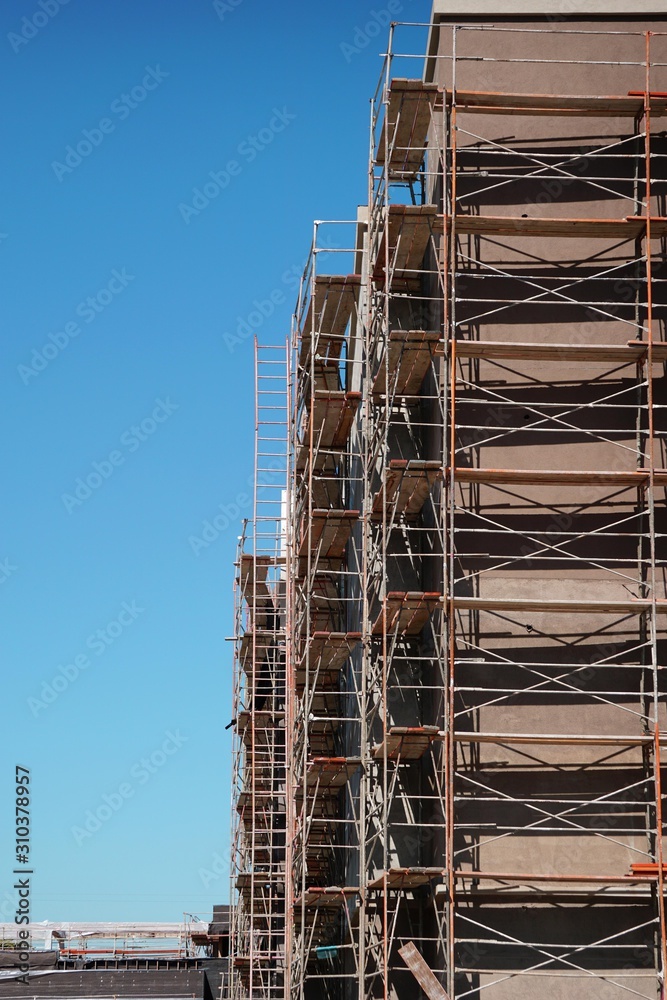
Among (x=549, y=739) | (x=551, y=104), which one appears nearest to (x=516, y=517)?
(x=549, y=739)

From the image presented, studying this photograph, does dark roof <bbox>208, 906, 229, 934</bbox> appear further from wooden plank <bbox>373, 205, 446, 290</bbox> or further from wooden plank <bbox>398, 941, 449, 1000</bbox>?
wooden plank <bbox>373, 205, 446, 290</bbox>

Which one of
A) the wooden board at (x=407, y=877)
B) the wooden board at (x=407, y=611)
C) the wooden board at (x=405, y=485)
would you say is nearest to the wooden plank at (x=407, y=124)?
the wooden board at (x=405, y=485)

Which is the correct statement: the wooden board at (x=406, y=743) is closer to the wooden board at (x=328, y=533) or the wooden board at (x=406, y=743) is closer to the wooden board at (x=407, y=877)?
the wooden board at (x=407, y=877)

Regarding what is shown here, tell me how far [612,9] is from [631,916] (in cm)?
1643

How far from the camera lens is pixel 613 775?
926 inches

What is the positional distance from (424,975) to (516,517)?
784cm

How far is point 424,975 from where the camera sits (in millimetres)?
21734

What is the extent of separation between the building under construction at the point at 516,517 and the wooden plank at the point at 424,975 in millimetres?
44

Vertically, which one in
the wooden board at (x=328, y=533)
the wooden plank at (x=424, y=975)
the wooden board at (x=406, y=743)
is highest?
the wooden board at (x=328, y=533)

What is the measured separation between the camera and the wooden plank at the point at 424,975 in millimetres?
21541

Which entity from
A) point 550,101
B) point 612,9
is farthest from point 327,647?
point 612,9

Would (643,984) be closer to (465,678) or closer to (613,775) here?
(613,775)

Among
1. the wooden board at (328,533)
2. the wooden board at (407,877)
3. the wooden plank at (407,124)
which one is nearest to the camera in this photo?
the wooden board at (407,877)

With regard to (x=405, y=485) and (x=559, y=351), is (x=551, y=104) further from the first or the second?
(x=405, y=485)
